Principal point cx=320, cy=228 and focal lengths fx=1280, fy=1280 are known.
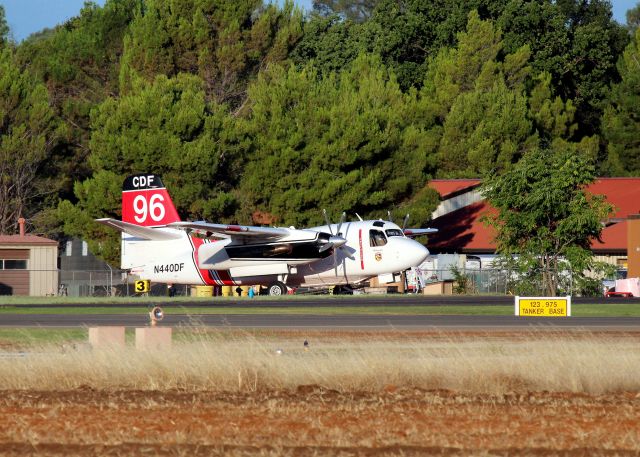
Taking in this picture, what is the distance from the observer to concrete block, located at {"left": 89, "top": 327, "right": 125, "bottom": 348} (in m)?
23.1

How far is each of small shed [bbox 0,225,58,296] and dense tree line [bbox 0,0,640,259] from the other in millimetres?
5959

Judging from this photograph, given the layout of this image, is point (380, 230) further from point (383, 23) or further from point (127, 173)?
point (383, 23)

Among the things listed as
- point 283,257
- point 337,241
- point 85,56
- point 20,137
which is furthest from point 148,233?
point 85,56

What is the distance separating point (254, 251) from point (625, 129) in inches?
1981

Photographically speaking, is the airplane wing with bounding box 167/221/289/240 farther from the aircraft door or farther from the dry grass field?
the dry grass field

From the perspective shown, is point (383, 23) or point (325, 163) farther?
point (383, 23)

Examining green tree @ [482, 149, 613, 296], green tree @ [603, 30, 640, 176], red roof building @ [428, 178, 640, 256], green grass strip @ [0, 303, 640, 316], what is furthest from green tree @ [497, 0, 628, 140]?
green grass strip @ [0, 303, 640, 316]

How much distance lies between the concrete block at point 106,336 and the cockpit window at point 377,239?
108ft

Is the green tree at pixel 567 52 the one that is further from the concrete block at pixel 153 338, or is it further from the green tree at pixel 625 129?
the concrete block at pixel 153 338

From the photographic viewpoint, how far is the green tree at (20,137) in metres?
76.3

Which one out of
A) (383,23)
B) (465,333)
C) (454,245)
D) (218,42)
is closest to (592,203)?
(454,245)

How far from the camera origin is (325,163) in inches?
2778

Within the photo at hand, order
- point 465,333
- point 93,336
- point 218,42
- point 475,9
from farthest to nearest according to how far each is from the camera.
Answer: point 475,9
point 218,42
point 465,333
point 93,336

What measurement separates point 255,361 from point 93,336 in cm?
450
